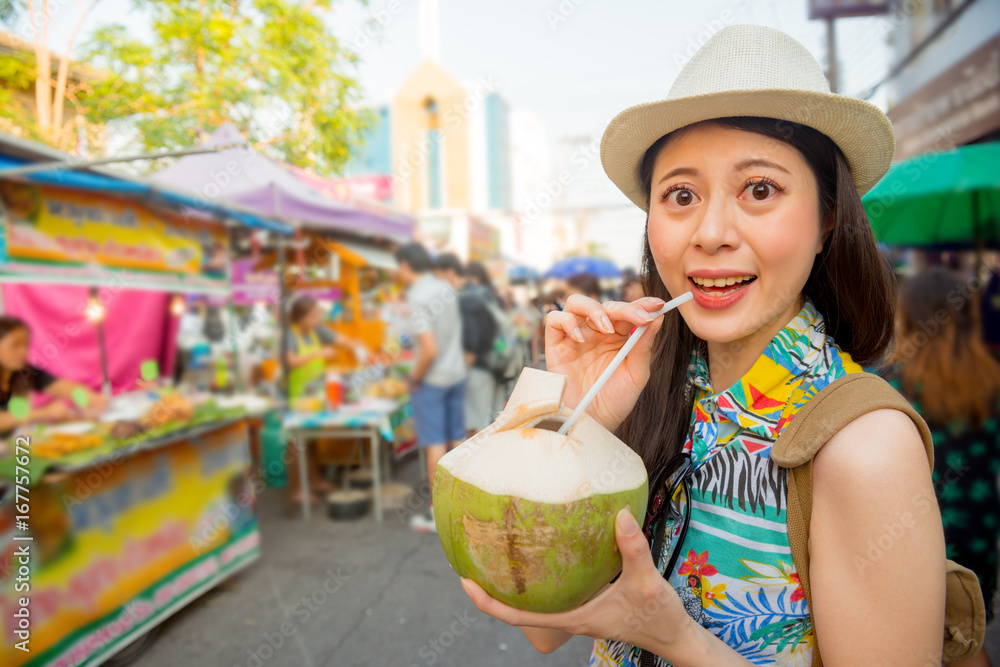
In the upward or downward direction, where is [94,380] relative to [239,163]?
downward

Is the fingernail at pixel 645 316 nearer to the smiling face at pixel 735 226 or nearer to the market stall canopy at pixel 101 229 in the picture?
the smiling face at pixel 735 226

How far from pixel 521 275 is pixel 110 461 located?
15.6 m

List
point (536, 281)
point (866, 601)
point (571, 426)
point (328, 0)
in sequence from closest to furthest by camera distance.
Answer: point (866, 601), point (571, 426), point (328, 0), point (536, 281)

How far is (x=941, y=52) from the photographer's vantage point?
656 centimetres

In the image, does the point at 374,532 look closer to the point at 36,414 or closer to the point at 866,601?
the point at 36,414

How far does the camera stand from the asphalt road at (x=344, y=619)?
2.98 meters

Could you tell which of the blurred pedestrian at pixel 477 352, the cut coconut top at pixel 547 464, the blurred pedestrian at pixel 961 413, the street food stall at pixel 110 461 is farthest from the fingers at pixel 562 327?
the blurred pedestrian at pixel 477 352

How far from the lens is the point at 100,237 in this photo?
10.8ft

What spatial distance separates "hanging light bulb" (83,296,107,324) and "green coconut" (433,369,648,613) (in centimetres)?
467

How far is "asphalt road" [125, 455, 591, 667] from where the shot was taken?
9.77 feet

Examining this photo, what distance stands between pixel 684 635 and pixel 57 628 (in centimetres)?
293

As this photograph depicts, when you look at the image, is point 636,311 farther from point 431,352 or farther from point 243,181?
point 243,181

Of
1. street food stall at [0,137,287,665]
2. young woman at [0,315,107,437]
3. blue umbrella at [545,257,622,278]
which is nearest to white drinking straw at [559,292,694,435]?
street food stall at [0,137,287,665]

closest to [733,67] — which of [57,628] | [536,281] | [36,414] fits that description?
[57,628]
